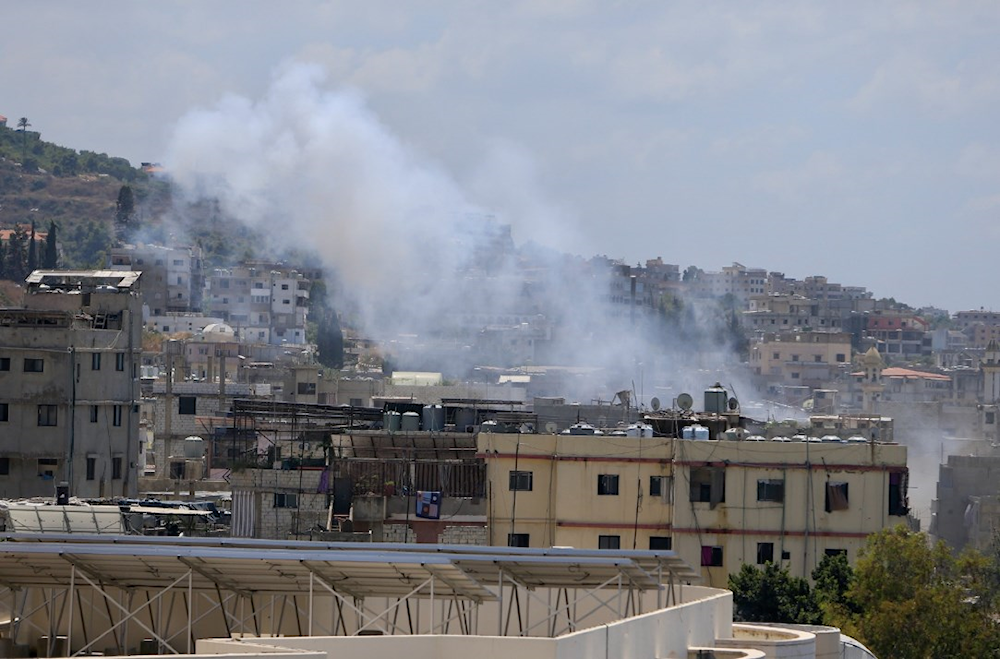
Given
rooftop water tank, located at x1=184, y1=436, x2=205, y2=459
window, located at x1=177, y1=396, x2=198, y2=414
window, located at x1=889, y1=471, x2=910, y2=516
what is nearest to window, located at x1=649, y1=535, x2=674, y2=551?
window, located at x1=889, y1=471, x2=910, y2=516

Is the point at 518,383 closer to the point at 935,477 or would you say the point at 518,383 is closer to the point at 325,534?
the point at 935,477

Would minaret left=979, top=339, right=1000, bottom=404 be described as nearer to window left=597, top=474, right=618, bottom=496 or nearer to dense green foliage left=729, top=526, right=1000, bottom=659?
window left=597, top=474, right=618, bottom=496

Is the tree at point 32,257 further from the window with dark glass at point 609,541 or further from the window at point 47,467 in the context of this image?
the window with dark glass at point 609,541

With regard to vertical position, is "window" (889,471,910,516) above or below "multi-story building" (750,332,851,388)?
below

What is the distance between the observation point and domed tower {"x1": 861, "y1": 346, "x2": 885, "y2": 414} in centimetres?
14562

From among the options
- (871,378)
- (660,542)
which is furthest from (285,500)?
(871,378)

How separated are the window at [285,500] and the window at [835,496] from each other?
11.2 m

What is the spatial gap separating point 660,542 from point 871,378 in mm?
116141

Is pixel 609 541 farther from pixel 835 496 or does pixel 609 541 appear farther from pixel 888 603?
pixel 888 603

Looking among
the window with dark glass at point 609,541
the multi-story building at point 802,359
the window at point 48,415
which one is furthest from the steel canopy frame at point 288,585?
the multi-story building at point 802,359

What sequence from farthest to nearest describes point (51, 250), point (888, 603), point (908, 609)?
point (51, 250) < point (888, 603) < point (908, 609)

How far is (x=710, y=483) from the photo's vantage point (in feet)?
162

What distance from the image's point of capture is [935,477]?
359 ft

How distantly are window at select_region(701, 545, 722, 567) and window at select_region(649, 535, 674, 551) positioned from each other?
69cm
